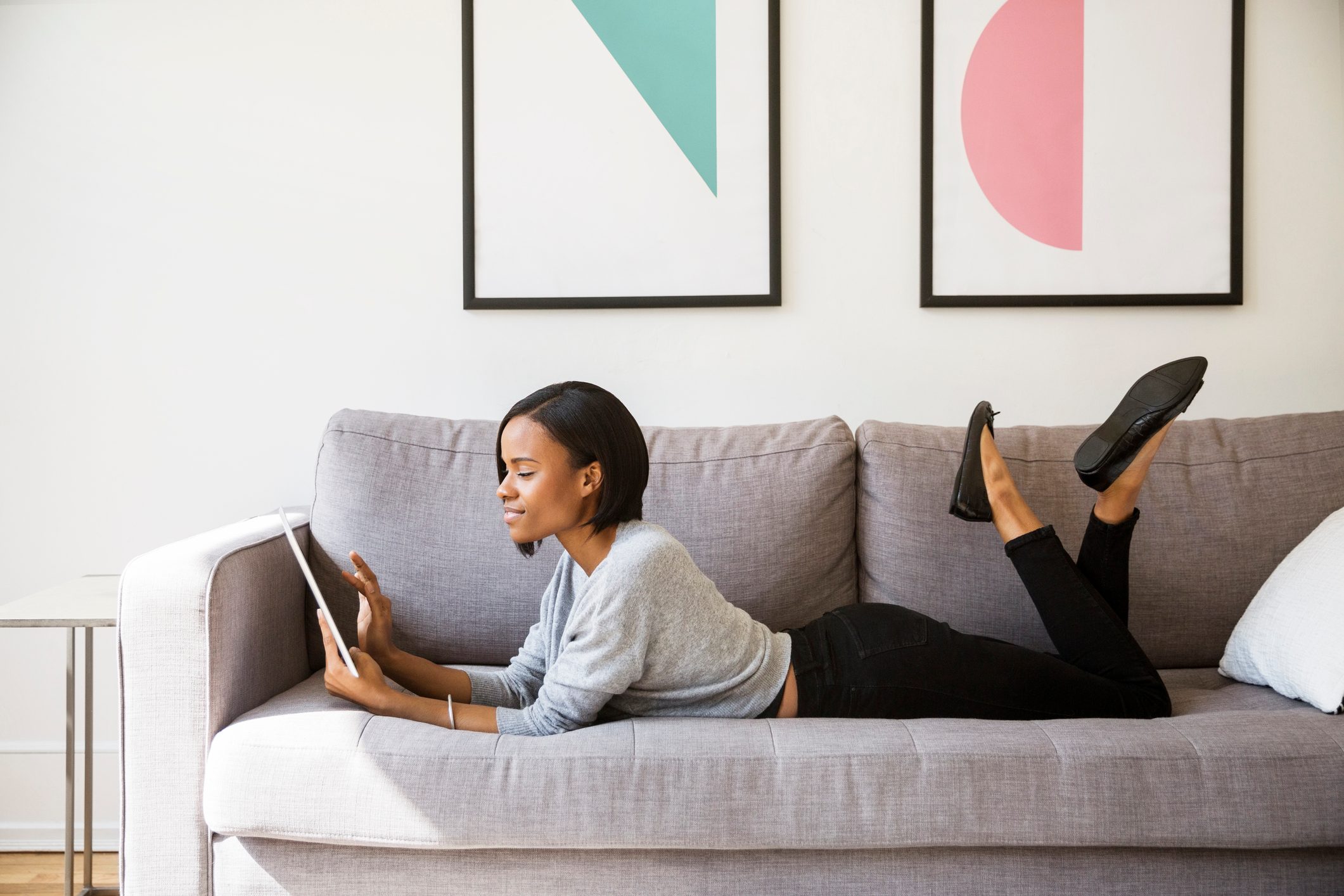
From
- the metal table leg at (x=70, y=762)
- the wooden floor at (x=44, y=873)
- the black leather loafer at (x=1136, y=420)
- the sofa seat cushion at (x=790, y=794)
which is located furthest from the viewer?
the wooden floor at (x=44, y=873)

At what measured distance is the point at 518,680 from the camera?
1.50 metres

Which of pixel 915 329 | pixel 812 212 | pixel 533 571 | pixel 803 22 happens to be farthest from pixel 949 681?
pixel 803 22

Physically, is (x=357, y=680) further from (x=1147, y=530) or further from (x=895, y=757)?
(x=1147, y=530)

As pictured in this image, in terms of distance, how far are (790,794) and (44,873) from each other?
175 centimetres

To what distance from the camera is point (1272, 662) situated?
4.82 ft

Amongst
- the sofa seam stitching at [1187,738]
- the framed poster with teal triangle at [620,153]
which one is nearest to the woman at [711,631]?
the sofa seam stitching at [1187,738]

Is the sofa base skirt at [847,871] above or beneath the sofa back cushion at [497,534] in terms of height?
beneath

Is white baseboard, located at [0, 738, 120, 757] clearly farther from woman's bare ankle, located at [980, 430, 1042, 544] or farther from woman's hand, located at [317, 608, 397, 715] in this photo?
woman's bare ankle, located at [980, 430, 1042, 544]

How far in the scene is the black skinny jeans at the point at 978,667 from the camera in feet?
4.55

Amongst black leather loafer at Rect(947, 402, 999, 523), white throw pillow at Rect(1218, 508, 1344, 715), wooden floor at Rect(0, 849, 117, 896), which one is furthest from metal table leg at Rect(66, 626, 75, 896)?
white throw pillow at Rect(1218, 508, 1344, 715)

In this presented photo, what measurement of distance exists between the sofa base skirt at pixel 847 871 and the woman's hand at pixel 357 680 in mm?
195

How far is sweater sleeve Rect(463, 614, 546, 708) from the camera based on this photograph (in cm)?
148

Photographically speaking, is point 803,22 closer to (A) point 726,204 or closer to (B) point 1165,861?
(A) point 726,204

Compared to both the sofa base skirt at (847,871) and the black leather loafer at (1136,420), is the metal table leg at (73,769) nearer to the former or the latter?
the sofa base skirt at (847,871)
